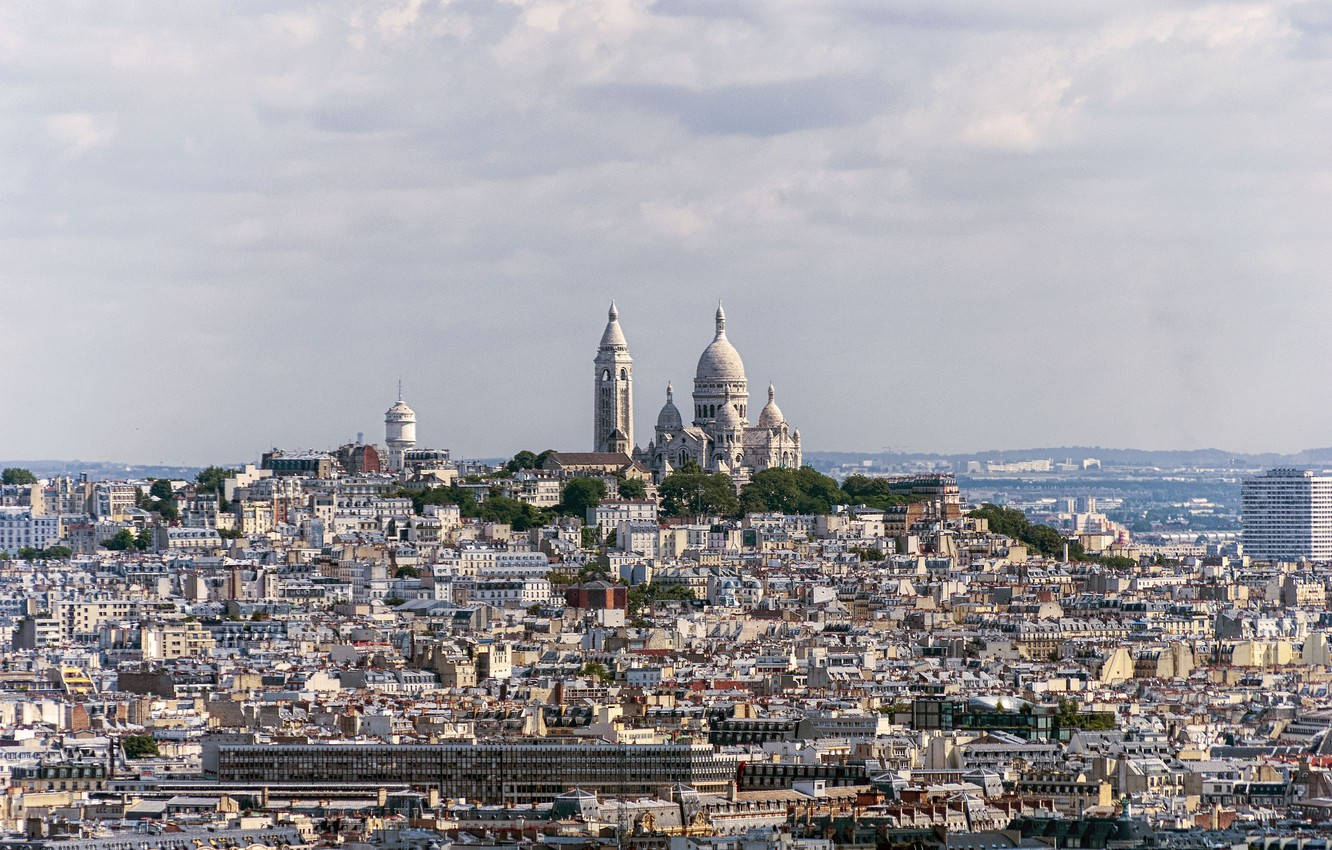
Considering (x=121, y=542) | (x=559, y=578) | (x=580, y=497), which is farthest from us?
(x=580, y=497)

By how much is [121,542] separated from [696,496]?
66.4ft

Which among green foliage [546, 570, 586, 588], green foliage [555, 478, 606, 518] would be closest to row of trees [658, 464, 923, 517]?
green foliage [555, 478, 606, 518]

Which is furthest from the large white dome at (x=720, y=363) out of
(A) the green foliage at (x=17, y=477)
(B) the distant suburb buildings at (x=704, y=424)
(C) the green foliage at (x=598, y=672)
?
(C) the green foliage at (x=598, y=672)

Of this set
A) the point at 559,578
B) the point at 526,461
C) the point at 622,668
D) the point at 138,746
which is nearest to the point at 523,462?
the point at 526,461

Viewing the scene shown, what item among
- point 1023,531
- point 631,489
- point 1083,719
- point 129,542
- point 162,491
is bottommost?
point 1083,719

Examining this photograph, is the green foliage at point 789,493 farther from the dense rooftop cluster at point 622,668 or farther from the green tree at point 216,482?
the green tree at point 216,482

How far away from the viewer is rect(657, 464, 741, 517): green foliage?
133750 millimetres

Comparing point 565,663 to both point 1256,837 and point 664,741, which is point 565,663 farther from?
point 1256,837

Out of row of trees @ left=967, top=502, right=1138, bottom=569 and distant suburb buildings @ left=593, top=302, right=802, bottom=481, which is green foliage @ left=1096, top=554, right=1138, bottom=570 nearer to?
row of trees @ left=967, top=502, right=1138, bottom=569

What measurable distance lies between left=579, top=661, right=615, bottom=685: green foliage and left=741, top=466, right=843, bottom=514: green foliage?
43.8 m

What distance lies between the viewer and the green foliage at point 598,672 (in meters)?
87.7

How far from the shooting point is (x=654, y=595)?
111688 millimetres

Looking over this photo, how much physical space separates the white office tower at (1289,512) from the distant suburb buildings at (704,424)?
125ft

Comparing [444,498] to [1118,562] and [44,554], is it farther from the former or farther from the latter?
[1118,562]
